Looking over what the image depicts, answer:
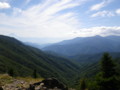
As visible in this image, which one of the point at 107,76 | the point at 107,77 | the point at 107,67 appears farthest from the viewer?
the point at 107,67

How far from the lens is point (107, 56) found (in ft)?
73.3

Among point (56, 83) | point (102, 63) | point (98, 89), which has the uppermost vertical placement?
point (102, 63)

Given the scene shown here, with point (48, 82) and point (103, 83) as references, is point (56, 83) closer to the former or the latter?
point (48, 82)

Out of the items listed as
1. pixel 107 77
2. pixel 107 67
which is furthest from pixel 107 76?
pixel 107 67

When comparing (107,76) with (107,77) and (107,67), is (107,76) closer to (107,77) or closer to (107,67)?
(107,77)

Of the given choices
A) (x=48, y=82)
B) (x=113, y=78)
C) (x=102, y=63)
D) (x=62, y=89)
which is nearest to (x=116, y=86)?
(x=113, y=78)

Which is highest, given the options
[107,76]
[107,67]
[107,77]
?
[107,67]

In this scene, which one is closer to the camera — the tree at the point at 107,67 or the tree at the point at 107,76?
the tree at the point at 107,76

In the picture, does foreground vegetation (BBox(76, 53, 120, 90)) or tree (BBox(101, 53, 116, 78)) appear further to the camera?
tree (BBox(101, 53, 116, 78))

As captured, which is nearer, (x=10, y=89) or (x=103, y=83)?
(x=10, y=89)

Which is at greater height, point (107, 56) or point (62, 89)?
point (107, 56)

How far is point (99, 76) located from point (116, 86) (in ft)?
8.05

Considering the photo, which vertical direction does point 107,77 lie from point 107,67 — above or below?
below

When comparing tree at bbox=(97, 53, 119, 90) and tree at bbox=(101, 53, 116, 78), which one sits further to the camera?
tree at bbox=(101, 53, 116, 78)
